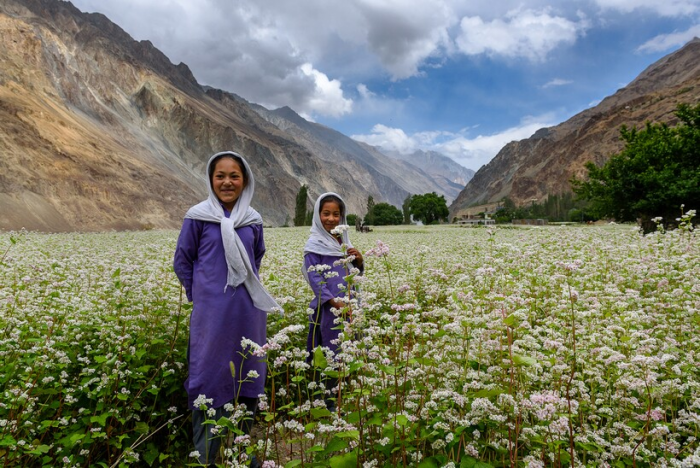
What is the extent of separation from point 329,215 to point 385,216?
374 feet

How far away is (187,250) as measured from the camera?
3.56 m

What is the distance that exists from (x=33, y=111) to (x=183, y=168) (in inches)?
1636

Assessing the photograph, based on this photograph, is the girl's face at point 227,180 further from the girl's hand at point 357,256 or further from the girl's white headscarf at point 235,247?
the girl's hand at point 357,256

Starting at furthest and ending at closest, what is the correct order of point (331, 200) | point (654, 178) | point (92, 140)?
1. point (92, 140)
2. point (654, 178)
3. point (331, 200)

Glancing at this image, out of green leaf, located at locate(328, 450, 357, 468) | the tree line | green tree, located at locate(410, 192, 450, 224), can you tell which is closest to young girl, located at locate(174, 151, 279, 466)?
green leaf, located at locate(328, 450, 357, 468)

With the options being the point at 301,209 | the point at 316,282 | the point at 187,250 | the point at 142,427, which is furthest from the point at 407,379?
the point at 301,209

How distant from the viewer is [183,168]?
4077 inches

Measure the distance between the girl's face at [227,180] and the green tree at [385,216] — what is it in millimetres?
113718

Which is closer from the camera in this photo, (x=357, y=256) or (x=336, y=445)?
(x=336, y=445)

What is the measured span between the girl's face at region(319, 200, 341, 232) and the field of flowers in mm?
1356

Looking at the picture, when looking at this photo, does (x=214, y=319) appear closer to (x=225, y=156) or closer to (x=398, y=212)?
(x=225, y=156)

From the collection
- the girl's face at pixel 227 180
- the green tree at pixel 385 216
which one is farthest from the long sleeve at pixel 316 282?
the green tree at pixel 385 216

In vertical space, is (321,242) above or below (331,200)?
below

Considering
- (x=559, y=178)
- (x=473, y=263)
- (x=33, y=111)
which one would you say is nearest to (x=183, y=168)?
(x=33, y=111)
